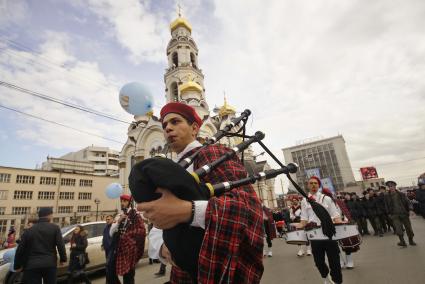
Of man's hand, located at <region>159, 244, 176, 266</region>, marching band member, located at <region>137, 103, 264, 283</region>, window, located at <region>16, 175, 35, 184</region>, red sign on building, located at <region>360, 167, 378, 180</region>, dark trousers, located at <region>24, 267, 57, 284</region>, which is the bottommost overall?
dark trousers, located at <region>24, 267, 57, 284</region>

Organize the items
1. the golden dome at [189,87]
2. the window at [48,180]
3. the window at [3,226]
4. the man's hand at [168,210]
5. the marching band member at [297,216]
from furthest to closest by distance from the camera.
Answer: the window at [48,180], the window at [3,226], the golden dome at [189,87], the marching band member at [297,216], the man's hand at [168,210]

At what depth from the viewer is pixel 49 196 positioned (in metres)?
40.4

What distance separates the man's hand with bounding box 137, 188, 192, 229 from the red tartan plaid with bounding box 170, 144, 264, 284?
4.6 inches

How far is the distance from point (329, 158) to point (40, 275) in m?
90.0

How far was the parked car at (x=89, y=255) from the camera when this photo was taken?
671cm

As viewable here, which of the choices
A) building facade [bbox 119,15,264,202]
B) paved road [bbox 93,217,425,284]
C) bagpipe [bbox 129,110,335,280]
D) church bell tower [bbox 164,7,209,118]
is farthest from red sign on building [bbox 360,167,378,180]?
bagpipe [bbox 129,110,335,280]

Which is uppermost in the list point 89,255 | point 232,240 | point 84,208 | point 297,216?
point 84,208

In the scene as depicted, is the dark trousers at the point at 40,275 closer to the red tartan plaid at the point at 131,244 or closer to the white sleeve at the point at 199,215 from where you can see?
the red tartan plaid at the point at 131,244

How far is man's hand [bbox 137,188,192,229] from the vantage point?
1.14 m

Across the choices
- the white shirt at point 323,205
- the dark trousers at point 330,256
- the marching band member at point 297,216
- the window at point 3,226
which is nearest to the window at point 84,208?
the window at point 3,226

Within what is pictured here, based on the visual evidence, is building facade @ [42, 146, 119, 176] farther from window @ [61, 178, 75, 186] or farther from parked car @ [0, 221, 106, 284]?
parked car @ [0, 221, 106, 284]

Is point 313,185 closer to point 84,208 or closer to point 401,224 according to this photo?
point 401,224

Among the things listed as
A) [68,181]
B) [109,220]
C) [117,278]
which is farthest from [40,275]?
[68,181]

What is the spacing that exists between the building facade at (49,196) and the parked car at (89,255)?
2799cm
